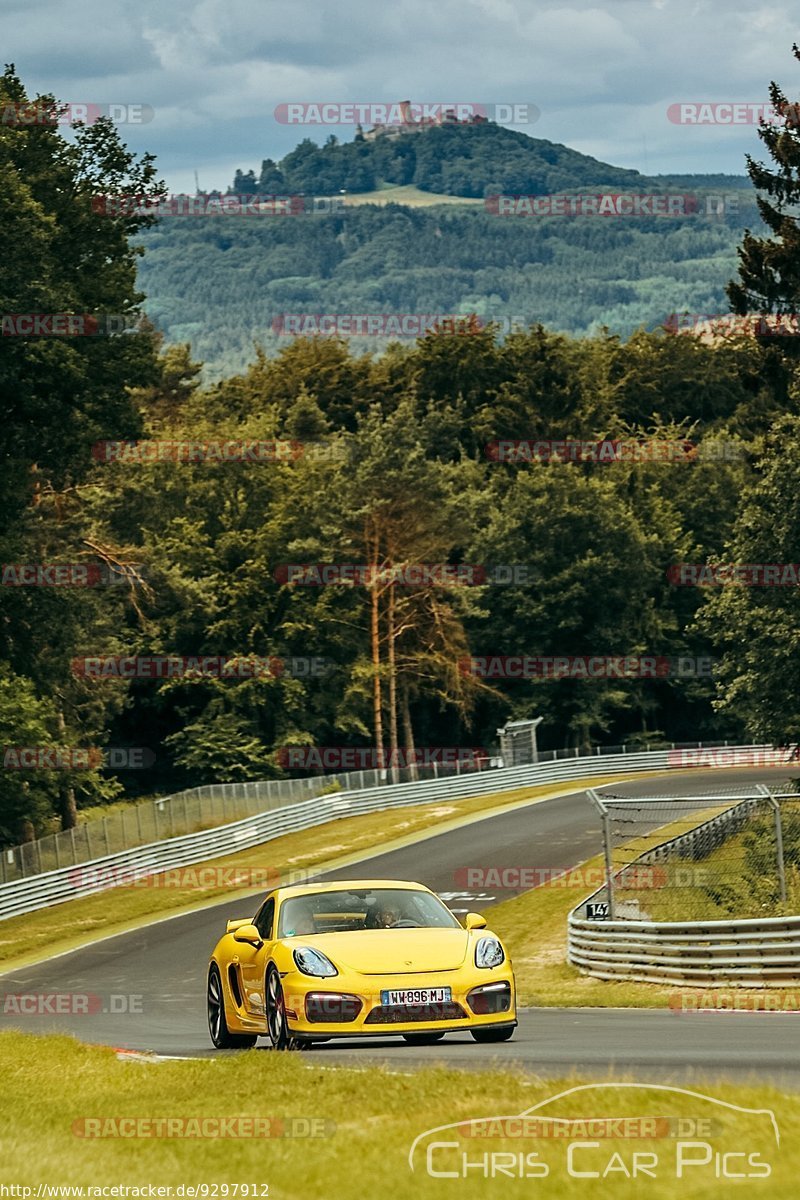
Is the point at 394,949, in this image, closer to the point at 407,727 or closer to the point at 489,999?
the point at 489,999

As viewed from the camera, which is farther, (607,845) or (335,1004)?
(607,845)

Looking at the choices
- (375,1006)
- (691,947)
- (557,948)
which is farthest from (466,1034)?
(557,948)

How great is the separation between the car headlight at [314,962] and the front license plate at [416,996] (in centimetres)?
44

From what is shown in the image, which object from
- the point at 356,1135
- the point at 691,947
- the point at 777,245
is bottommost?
the point at 691,947

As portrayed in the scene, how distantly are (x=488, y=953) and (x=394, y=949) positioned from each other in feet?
2.50

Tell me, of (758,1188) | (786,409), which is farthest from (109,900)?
(758,1188)

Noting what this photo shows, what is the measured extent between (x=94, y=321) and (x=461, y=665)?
43404mm

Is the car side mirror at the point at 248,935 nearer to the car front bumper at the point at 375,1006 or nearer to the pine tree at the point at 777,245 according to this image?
the car front bumper at the point at 375,1006

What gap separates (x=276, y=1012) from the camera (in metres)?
13.9

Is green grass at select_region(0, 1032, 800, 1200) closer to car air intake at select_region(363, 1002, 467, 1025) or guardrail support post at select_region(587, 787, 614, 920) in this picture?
car air intake at select_region(363, 1002, 467, 1025)

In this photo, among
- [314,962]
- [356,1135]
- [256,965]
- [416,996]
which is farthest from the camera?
[256,965]

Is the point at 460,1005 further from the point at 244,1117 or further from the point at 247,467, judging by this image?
the point at 247,467

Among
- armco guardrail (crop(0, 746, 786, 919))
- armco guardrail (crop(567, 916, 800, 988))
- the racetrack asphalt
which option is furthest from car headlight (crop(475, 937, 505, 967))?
armco guardrail (crop(0, 746, 786, 919))

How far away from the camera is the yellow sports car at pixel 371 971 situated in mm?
13352
